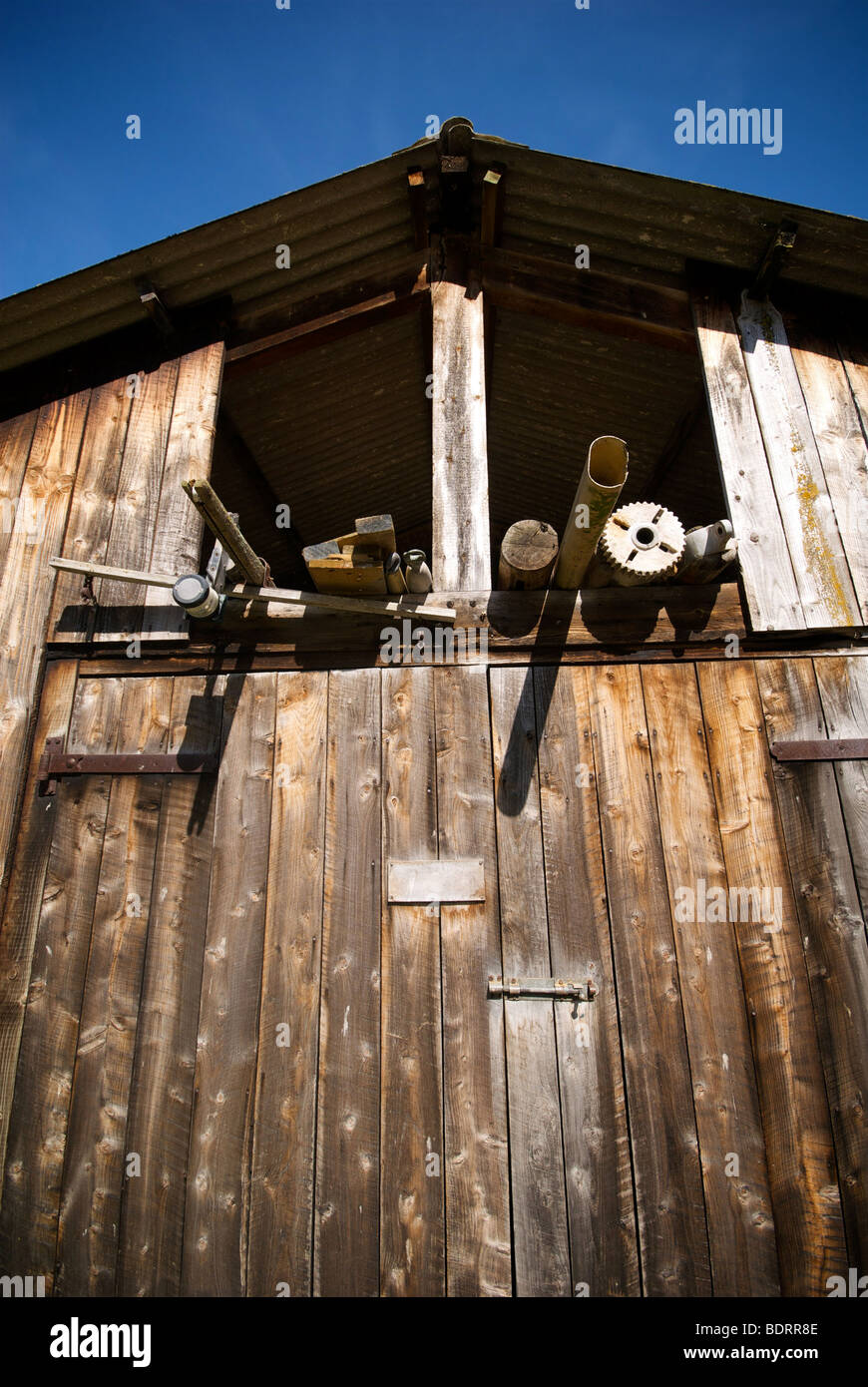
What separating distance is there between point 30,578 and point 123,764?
1390mm

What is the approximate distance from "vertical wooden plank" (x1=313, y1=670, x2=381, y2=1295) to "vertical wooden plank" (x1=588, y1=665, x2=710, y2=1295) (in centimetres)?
115

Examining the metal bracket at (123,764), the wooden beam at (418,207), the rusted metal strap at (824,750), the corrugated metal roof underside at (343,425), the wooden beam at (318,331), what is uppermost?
the corrugated metal roof underside at (343,425)

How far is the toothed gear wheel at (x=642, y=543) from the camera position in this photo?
3.82 m

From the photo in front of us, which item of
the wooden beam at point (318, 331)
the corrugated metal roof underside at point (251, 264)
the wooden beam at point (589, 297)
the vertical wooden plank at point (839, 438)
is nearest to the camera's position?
the vertical wooden plank at point (839, 438)

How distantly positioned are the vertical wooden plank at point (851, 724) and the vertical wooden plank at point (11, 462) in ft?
15.6

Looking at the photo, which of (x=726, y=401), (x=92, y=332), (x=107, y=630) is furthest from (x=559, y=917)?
(x=92, y=332)

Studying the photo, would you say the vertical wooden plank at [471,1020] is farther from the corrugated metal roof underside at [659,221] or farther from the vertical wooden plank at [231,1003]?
the corrugated metal roof underside at [659,221]

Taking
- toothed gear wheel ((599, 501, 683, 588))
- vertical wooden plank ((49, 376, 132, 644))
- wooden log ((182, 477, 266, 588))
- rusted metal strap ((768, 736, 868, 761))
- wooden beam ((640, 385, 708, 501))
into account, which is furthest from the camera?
wooden beam ((640, 385, 708, 501))

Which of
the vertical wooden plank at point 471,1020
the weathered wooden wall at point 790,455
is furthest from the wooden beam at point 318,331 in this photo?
the vertical wooden plank at point 471,1020

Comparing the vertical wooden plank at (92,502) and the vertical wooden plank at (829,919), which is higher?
the vertical wooden plank at (92,502)

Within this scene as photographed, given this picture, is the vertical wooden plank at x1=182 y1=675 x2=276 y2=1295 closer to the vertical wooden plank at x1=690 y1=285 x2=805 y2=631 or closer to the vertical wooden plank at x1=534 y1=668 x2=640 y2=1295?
the vertical wooden plank at x1=534 y1=668 x2=640 y2=1295

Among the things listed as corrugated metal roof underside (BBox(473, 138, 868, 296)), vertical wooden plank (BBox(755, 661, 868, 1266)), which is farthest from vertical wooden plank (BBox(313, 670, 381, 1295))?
corrugated metal roof underside (BBox(473, 138, 868, 296))

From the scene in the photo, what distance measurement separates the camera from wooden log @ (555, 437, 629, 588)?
320 centimetres
